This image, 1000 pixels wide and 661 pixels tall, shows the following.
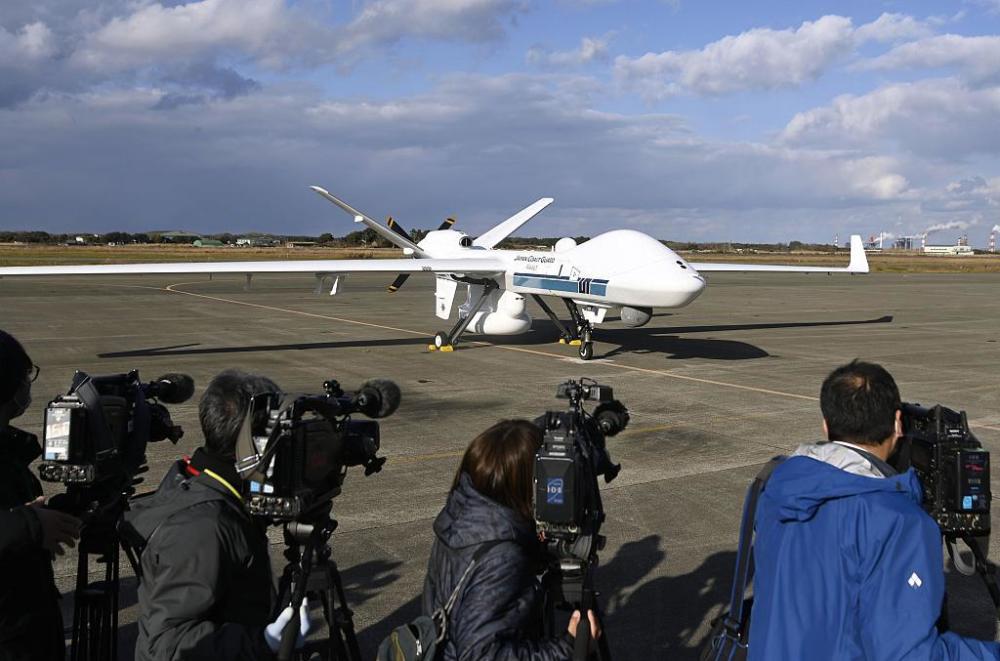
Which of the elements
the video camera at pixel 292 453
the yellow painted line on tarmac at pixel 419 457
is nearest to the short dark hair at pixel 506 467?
the video camera at pixel 292 453

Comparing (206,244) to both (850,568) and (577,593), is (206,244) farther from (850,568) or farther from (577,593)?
(850,568)

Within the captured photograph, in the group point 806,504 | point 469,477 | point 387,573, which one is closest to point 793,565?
point 806,504

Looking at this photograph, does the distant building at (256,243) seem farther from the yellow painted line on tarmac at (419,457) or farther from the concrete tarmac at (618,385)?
the yellow painted line on tarmac at (419,457)

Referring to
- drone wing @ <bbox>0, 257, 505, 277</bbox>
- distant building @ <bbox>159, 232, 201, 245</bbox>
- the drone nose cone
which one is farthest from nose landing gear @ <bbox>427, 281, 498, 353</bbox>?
distant building @ <bbox>159, 232, 201, 245</bbox>

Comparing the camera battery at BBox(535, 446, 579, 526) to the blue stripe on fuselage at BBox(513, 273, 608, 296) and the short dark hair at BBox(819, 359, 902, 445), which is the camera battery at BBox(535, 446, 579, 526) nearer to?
the short dark hair at BBox(819, 359, 902, 445)

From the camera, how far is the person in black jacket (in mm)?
3062

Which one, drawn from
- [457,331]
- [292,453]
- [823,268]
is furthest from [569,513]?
[823,268]

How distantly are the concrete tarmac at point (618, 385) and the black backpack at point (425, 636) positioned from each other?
2.34 meters

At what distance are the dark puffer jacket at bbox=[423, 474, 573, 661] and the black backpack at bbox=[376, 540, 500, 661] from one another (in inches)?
0.8

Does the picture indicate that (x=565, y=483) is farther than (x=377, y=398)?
No

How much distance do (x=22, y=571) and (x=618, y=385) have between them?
1190cm

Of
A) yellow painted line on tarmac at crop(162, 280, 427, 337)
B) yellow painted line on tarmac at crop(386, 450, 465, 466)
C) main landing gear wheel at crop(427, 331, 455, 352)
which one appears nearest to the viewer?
yellow painted line on tarmac at crop(386, 450, 465, 466)

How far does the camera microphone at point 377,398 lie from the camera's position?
11.4 feet

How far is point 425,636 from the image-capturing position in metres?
2.73
